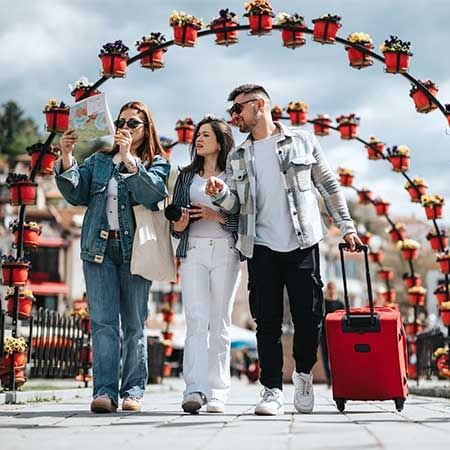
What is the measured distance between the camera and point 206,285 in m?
6.16

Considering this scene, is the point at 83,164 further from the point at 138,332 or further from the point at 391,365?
the point at 391,365

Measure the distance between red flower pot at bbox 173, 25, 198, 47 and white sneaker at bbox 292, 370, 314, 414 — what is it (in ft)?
18.9

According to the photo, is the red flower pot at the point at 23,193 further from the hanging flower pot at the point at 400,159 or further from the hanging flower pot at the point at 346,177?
the hanging flower pot at the point at 346,177

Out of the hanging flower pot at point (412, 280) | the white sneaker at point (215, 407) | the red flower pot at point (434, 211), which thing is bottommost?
the white sneaker at point (215, 407)

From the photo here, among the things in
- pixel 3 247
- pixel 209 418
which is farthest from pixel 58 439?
pixel 3 247

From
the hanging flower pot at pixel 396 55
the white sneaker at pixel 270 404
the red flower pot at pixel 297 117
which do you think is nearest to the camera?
the white sneaker at pixel 270 404

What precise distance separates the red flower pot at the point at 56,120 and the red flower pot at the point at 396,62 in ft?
12.4

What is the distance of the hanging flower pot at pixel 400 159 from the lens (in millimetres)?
15359

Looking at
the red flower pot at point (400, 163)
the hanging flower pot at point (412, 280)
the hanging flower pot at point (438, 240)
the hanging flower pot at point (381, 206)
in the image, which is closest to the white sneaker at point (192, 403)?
the hanging flower pot at point (438, 240)

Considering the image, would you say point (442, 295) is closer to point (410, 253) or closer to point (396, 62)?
point (410, 253)

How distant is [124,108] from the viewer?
6.45 m

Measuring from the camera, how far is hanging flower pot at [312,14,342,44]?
1091 centimetres

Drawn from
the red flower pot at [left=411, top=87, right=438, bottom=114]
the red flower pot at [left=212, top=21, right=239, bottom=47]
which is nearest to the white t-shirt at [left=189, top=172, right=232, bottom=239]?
the red flower pot at [left=212, top=21, right=239, bottom=47]

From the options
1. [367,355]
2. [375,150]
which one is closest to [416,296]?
[375,150]
